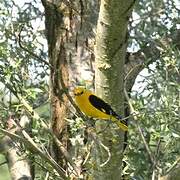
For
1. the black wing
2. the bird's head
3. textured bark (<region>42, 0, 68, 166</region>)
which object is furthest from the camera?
textured bark (<region>42, 0, 68, 166</region>)

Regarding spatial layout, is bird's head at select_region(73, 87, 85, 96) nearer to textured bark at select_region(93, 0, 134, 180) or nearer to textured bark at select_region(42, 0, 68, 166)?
textured bark at select_region(42, 0, 68, 166)

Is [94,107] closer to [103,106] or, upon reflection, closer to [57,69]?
[103,106]

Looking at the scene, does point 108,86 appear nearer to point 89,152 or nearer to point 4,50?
point 89,152

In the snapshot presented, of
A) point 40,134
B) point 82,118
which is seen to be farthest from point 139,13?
point 82,118

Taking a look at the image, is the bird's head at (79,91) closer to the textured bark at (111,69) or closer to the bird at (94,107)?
the bird at (94,107)

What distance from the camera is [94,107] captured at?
2186 millimetres

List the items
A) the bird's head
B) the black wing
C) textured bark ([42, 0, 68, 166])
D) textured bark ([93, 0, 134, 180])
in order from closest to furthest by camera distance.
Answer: textured bark ([93, 0, 134, 180]) < the black wing < the bird's head < textured bark ([42, 0, 68, 166])

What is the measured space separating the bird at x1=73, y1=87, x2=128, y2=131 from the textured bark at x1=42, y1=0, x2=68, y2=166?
0.18 meters

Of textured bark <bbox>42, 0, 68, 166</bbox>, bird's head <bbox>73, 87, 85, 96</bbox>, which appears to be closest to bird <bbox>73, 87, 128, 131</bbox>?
bird's head <bbox>73, 87, 85, 96</bbox>

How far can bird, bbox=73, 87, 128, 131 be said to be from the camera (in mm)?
1934

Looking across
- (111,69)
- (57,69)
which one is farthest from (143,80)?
(111,69)

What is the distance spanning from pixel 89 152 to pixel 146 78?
1.09 metres

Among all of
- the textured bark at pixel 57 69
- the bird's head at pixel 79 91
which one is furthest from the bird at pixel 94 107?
the textured bark at pixel 57 69

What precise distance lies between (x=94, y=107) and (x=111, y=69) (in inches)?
16.8
